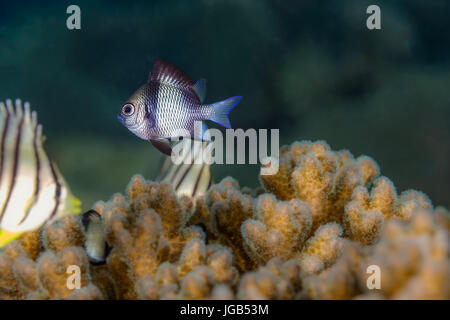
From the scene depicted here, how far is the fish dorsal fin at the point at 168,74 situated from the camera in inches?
69.7

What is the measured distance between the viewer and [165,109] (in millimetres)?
1762

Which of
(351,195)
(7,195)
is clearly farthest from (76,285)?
(351,195)

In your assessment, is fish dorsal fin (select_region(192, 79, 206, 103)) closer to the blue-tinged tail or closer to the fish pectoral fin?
the blue-tinged tail

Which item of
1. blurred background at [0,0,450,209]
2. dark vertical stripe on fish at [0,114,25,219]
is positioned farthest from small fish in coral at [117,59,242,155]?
blurred background at [0,0,450,209]

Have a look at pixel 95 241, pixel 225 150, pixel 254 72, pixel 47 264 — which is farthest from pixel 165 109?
pixel 254 72

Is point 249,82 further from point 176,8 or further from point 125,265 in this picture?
point 125,265

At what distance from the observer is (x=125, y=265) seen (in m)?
1.28

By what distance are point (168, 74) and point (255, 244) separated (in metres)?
0.98

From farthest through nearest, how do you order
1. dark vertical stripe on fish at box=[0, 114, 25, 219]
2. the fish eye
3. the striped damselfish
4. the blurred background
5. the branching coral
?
the blurred background, the striped damselfish, the fish eye, the branching coral, dark vertical stripe on fish at box=[0, 114, 25, 219]

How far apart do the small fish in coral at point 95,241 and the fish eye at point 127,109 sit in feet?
1.98

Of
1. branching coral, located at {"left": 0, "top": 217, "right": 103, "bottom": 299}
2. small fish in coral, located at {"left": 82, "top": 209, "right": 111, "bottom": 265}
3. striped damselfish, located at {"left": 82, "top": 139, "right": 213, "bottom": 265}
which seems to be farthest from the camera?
striped damselfish, located at {"left": 82, "top": 139, "right": 213, "bottom": 265}

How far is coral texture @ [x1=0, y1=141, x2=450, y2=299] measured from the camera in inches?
31.2

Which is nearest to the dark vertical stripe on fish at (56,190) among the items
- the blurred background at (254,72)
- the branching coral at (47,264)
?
the branching coral at (47,264)

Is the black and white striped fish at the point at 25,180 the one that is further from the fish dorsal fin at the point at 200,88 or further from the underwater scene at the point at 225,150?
the fish dorsal fin at the point at 200,88
